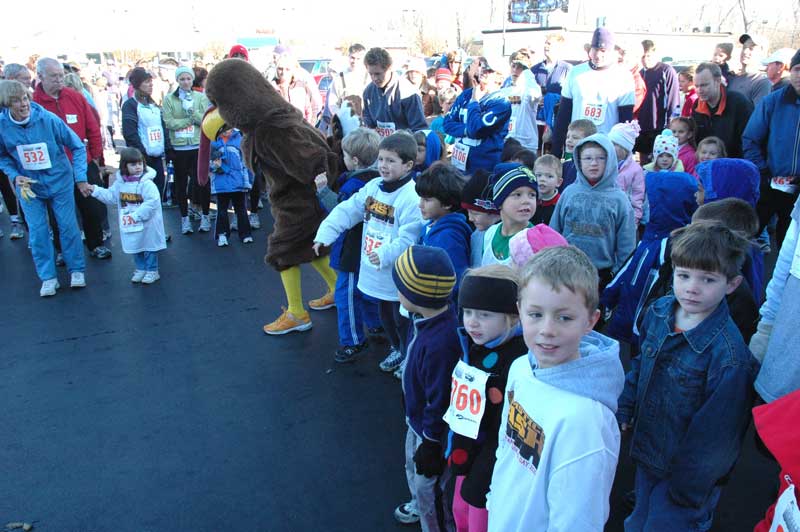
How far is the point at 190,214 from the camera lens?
802cm

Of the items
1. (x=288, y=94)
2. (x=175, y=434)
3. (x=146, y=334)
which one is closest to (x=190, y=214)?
(x=288, y=94)

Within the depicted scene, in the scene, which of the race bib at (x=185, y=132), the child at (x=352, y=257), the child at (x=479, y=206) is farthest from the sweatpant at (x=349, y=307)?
the race bib at (x=185, y=132)

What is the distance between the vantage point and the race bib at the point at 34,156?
17.8 ft

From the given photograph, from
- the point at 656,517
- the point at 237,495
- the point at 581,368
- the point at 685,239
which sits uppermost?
the point at 685,239

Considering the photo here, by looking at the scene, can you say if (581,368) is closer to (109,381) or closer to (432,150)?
(109,381)

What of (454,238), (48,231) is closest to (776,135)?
(454,238)

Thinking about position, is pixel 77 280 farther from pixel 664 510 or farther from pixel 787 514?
pixel 787 514

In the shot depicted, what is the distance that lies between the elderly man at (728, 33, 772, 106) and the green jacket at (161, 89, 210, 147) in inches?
264

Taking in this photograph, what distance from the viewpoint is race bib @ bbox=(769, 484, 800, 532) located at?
1.62 m

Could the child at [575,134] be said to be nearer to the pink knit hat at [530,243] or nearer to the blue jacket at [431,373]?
the pink knit hat at [530,243]

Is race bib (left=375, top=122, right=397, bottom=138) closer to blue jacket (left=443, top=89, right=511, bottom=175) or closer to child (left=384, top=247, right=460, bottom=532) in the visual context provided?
blue jacket (left=443, top=89, right=511, bottom=175)

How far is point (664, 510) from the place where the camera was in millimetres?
2215

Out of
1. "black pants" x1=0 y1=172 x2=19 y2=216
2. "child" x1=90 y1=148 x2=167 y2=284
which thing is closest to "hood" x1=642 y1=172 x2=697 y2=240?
"child" x1=90 y1=148 x2=167 y2=284

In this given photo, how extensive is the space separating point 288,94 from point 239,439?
5.83 m
